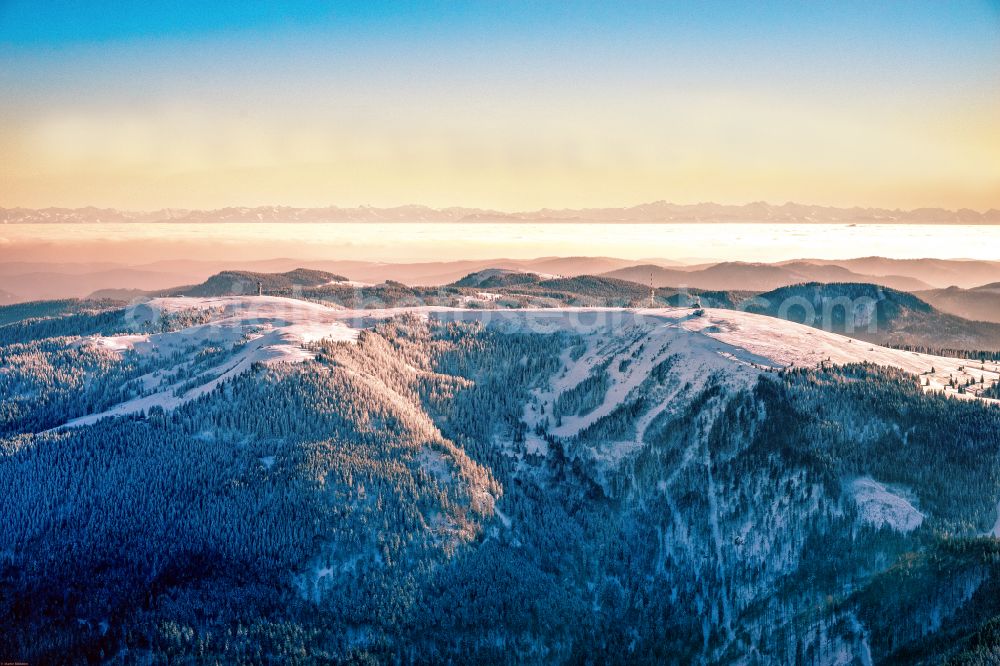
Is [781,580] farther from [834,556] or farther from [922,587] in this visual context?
[922,587]

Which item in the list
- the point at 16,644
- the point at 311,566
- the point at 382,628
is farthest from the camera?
the point at 311,566

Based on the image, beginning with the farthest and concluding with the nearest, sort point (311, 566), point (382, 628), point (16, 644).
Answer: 1. point (311, 566)
2. point (382, 628)
3. point (16, 644)

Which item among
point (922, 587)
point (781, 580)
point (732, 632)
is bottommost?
point (732, 632)

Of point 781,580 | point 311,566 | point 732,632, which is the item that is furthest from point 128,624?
point 781,580

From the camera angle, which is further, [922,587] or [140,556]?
[140,556]

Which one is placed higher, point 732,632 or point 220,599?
point 220,599

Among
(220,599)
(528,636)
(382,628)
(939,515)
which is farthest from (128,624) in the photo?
(939,515)

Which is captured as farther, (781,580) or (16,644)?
(781,580)

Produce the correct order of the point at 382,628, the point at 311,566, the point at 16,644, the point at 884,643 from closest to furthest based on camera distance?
1. the point at 884,643
2. the point at 16,644
3. the point at 382,628
4. the point at 311,566

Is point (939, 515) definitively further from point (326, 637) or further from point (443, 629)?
point (326, 637)
